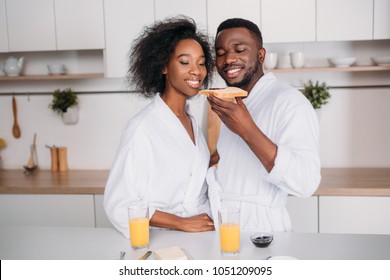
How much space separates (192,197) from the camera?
1.61 meters

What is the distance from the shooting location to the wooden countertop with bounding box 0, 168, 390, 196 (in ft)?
8.07

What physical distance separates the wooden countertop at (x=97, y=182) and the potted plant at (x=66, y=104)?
39 centimetres

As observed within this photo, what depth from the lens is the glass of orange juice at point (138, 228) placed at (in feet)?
4.23

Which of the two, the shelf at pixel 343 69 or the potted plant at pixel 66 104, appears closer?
the shelf at pixel 343 69

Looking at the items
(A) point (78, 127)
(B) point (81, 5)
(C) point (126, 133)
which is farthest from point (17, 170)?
(C) point (126, 133)

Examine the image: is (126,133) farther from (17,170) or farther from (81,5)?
(17,170)

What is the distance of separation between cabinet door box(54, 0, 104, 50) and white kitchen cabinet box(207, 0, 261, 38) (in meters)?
0.68

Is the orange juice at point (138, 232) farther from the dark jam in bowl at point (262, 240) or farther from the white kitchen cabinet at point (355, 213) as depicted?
the white kitchen cabinet at point (355, 213)

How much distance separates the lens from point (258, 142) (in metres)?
1.39

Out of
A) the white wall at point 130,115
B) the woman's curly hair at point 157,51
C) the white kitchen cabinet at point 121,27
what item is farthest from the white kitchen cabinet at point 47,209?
the woman's curly hair at point 157,51

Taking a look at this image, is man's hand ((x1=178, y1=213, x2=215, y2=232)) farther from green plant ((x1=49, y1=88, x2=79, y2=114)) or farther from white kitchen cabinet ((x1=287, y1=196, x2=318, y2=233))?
green plant ((x1=49, y1=88, x2=79, y2=114))

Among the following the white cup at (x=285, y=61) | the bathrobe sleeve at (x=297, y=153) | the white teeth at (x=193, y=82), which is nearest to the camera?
the bathrobe sleeve at (x=297, y=153)
